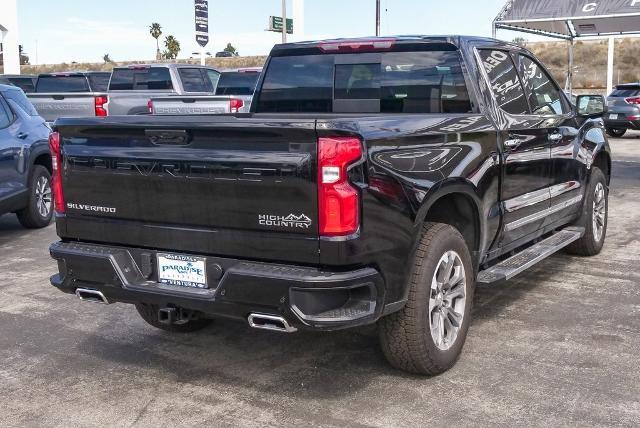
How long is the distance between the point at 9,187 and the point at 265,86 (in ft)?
13.3

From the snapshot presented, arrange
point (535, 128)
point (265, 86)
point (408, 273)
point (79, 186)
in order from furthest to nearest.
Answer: point (265, 86)
point (535, 128)
point (79, 186)
point (408, 273)

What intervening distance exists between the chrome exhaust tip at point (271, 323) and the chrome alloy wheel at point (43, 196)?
6324mm

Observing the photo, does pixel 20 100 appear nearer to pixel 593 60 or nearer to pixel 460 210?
pixel 460 210

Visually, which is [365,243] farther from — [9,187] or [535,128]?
[9,187]

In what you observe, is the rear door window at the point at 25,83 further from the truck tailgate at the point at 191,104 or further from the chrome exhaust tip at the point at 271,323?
the chrome exhaust tip at the point at 271,323

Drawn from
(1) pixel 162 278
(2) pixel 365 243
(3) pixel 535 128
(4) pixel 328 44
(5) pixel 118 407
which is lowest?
(5) pixel 118 407

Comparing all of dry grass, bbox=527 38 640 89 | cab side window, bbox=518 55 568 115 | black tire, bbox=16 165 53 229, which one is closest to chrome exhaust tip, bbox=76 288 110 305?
cab side window, bbox=518 55 568 115

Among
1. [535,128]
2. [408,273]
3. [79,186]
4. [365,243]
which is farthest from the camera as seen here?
[535,128]

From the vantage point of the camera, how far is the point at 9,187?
27.7ft

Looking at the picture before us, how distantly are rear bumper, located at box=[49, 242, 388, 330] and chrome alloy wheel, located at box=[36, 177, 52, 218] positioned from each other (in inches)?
221

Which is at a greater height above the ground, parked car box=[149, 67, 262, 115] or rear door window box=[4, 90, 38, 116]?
rear door window box=[4, 90, 38, 116]

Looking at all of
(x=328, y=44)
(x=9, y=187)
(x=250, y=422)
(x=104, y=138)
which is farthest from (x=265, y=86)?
(x=9, y=187)

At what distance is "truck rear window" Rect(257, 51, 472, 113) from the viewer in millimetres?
5026

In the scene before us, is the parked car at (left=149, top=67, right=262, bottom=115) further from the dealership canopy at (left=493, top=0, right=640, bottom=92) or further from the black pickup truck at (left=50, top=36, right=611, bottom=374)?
the dealership canopy at (left=493, top=0, right=640, bottom=92)
